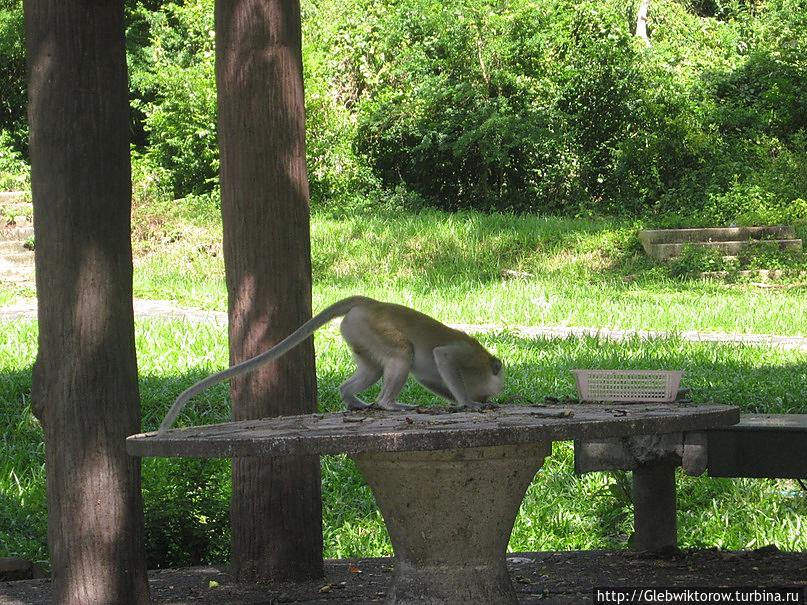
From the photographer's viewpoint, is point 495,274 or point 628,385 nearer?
point 628,385

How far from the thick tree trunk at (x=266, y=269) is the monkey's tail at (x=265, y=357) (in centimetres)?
49

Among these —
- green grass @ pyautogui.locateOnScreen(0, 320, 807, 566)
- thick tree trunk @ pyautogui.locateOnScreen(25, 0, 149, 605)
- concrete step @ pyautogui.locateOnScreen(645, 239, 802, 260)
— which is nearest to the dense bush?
concrete step @ pyautogui.locateOnScreen(645, 239, 802, 260)

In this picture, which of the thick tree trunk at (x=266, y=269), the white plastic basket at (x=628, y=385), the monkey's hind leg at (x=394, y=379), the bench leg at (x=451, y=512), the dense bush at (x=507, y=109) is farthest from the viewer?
the dense bush at (x=507, y=109)

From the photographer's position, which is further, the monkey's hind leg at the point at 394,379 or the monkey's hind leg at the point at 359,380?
the monkey's hind leg at the point at 359,380

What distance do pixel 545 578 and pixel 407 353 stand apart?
4.70 feet

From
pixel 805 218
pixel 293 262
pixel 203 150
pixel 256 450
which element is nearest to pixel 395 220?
pixel 203 150

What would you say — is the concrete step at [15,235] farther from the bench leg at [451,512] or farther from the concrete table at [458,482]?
the bench leg at [451,512]

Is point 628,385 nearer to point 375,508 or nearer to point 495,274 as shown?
point 375,508

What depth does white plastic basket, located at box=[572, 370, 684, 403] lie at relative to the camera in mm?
4539

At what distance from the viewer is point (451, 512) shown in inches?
167

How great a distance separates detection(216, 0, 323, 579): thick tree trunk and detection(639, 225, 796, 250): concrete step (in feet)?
40.4

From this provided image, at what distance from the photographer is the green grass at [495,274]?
1218 centimetres

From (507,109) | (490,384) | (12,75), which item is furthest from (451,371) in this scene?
(12,75)

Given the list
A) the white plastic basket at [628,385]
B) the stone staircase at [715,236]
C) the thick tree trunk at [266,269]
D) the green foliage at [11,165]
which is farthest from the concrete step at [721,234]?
the white plastic basket at [628,385]
